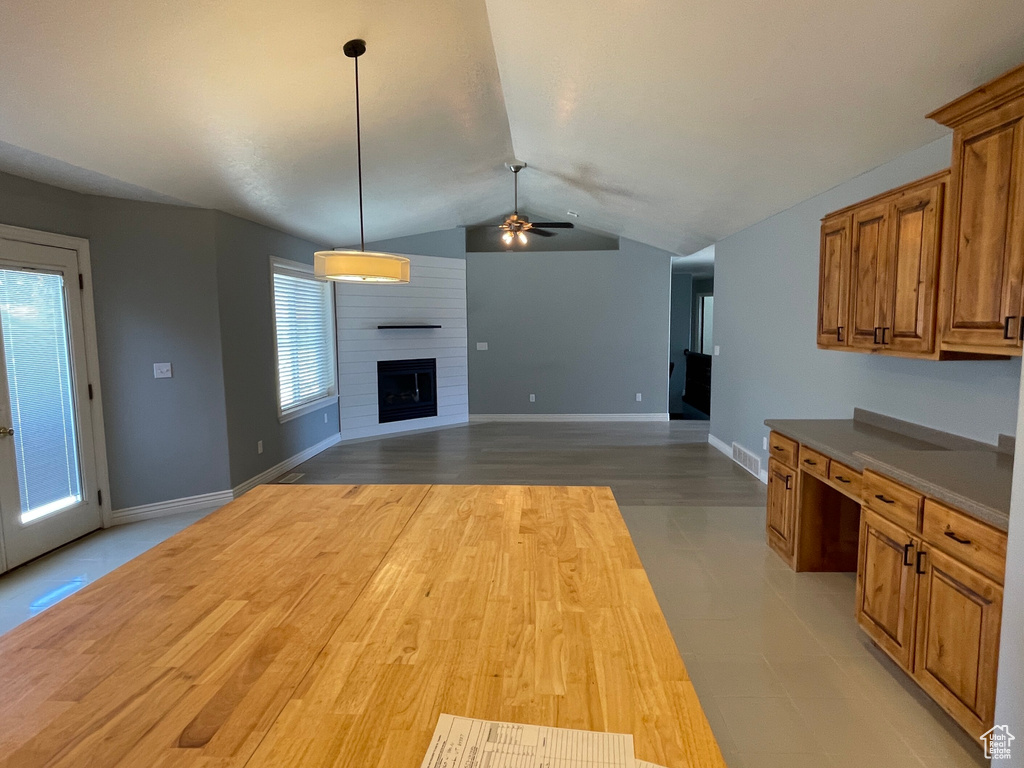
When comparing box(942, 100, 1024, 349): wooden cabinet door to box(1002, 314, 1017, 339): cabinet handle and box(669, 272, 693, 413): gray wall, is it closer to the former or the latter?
box(1002, 314, 1017, 339): cabinet handle

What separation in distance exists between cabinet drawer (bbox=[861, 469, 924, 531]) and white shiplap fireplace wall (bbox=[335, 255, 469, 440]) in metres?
6.31

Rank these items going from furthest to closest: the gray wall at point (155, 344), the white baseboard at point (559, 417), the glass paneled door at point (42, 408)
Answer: the white baseboard at point (559, 417), the gray wall at point (155, 344), the glass paneled door at point (42, 408)

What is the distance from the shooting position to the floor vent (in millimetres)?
5586

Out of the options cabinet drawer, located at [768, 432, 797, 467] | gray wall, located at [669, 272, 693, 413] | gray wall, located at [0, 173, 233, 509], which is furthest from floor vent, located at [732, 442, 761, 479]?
gray wall, located at [669, 272, 693, 413]

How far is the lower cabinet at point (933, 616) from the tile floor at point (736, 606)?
0.65 ft

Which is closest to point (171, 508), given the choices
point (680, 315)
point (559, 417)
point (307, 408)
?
point (307, 408)

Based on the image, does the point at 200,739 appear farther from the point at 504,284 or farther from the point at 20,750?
the point at 504,284

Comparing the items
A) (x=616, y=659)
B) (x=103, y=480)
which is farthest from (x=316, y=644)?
(x=103, y=480)

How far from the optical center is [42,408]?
389 centimetres

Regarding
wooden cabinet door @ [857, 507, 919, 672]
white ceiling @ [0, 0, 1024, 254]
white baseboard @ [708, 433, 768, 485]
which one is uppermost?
white ceiling @ [0, 0, 1024, 254]

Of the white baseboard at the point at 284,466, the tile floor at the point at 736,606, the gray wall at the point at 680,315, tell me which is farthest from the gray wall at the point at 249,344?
the gray wall at the point at 680,315

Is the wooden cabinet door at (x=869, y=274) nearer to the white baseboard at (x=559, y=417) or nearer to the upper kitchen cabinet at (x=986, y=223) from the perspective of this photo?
the upper kitchen cabinet at (x=986, y=223)

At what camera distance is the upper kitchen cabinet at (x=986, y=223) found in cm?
201

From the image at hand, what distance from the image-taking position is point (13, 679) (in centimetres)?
105
